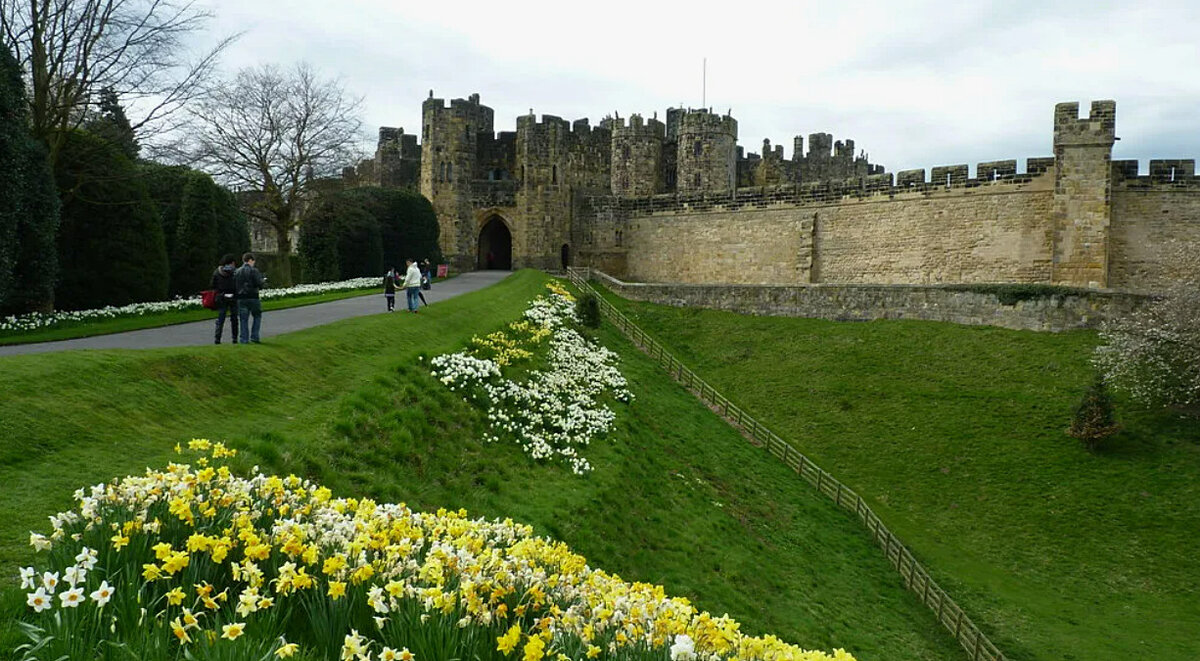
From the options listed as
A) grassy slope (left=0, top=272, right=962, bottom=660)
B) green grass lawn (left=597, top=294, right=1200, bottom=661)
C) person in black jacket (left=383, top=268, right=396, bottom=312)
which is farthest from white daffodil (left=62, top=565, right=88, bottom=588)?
person in black jacket (left=383, top=268, right=396, bottom=312)

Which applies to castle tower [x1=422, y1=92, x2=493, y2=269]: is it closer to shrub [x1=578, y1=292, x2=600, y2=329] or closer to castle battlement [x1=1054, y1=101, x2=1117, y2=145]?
shrub [x1=578, y1=292, x2=600, y2=329]

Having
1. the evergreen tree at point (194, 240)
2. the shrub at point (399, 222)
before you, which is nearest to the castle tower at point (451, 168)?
the shrub at point (399, 222)

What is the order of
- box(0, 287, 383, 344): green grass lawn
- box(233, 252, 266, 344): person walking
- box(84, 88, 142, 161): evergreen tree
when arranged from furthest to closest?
box(84, 88, 142, 161): evergreen tree → box(0, 287, 383, 344): green grass lawn → box(233, 252, 266, 344): person walking

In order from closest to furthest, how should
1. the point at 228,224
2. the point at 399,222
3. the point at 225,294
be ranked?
the point at 225,294, the point at 228,224, the point at 399,222

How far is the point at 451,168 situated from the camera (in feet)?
156

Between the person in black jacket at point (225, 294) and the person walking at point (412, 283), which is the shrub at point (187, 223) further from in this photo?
the person in black jacket at point (225, 294)

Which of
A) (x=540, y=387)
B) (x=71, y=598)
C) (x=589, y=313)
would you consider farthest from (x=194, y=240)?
(x=71, y=598)

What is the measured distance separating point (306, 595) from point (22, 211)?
1865cm

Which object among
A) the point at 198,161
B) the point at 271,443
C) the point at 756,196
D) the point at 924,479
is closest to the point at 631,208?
the point at 756,196

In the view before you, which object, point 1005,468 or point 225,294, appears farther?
point 1005,468

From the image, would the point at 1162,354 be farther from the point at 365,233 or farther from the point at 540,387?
the point at 365,233

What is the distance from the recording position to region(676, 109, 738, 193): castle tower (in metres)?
49.8

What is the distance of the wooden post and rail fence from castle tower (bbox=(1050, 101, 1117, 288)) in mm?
14684

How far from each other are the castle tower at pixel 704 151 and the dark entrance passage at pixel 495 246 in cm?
1229
